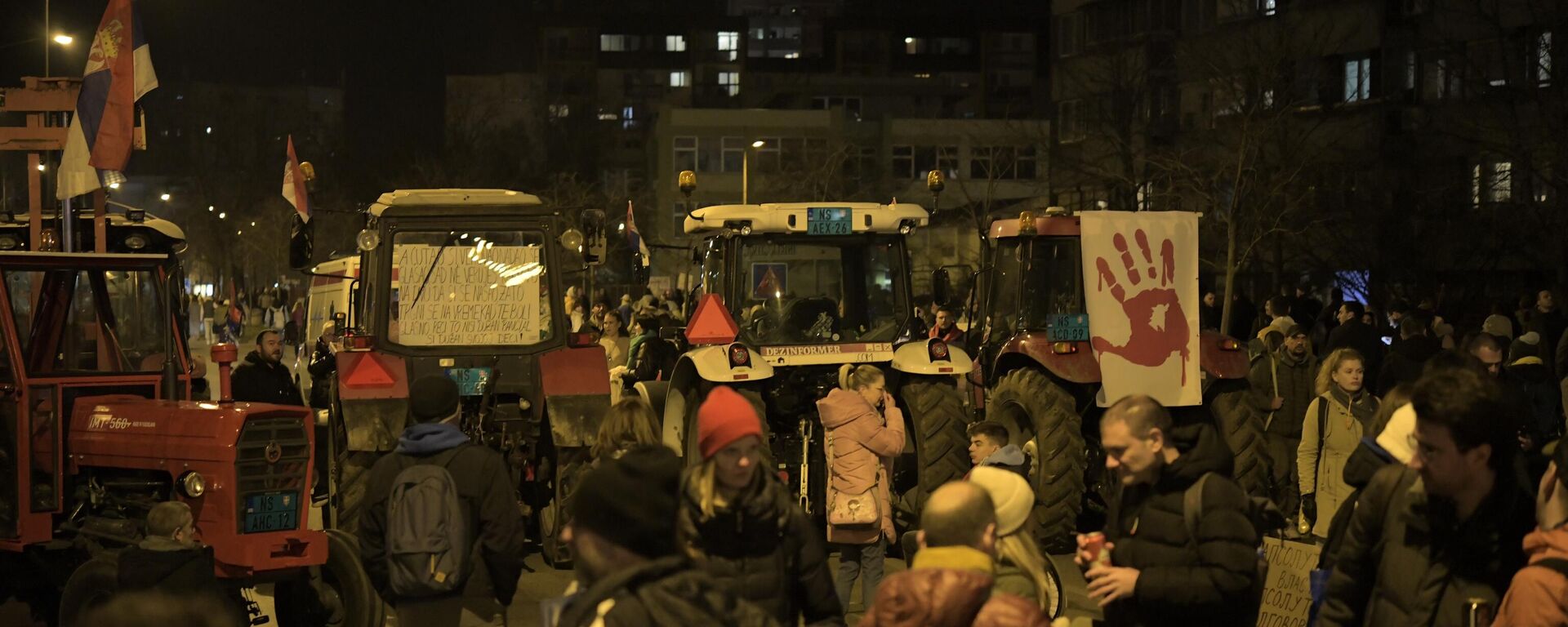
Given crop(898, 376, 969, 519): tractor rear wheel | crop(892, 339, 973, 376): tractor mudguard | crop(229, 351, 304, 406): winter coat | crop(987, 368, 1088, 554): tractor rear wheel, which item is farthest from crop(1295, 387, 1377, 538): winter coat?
crop(229, 351, 304, 406): winter coat

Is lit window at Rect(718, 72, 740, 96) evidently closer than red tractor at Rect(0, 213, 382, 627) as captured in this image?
No

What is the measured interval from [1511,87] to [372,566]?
24461 millimetres

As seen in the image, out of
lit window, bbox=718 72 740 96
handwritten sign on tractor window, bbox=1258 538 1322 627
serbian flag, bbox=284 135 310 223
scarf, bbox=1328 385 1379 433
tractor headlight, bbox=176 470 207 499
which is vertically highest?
lit window, bbox=718 72 740 96

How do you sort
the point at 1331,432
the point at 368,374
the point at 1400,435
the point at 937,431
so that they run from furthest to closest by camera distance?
the point at 937,431 < the point at 368,374 < the point at 1331,432 < the point at 1400,435

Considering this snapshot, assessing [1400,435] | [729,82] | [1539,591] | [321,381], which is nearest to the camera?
[1539,591]

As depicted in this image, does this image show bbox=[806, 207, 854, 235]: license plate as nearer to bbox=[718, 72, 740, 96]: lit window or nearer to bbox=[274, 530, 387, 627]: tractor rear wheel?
bbox=[274, 530, 387, 627]: tractor rear wheel

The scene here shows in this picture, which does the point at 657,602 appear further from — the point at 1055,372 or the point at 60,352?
the point at 1055,372

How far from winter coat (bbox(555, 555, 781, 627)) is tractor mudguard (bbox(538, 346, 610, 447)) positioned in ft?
24.5

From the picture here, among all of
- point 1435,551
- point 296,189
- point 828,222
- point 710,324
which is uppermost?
point 296,189

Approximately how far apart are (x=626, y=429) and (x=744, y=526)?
9.02 feet

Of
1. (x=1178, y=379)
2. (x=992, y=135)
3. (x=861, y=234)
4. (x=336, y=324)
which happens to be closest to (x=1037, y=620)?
(x=1178, y=379)

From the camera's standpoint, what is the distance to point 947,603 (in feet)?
14.2

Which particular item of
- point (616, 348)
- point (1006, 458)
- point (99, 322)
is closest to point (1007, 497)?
point (1006, 458)

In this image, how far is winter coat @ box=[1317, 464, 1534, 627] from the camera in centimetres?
462
